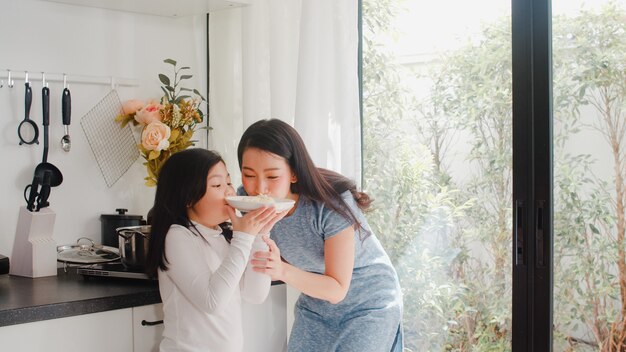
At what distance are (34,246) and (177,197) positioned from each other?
60cm

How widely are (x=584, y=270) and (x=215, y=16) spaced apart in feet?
5.07

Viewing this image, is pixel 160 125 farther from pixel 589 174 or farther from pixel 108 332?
pixel 589 174

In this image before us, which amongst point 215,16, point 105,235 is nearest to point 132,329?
point 105,235

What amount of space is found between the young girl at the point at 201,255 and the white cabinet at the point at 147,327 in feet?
0.44

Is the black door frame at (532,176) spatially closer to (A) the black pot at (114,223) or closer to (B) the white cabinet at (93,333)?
(B) the white cabinet at (93,333)

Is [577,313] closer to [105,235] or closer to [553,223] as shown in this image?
[553,223]

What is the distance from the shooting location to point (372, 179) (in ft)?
8.05

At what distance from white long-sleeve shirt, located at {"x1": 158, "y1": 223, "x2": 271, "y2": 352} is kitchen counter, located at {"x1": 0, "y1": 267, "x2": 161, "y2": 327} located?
130 millimetres

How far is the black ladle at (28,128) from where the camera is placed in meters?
2.32

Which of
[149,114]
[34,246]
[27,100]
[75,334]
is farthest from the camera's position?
[149,114]

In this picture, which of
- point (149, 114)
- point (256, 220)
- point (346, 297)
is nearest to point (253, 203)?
point (256, 220)

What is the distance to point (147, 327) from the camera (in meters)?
1.96

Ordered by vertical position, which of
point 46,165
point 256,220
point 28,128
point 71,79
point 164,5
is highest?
point 164,5

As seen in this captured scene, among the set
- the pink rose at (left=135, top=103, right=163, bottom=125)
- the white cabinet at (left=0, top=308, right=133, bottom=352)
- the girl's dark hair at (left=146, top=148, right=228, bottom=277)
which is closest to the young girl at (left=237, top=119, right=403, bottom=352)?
the girl's dark hair at (left=146, top=148, right=228, bottom=277)
